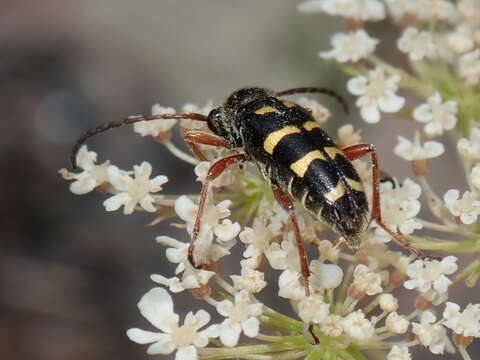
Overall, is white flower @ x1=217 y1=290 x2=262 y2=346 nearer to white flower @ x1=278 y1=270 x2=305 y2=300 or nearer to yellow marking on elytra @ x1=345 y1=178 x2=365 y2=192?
white flower @ x1=278 y1=270 x2=305 y2=300

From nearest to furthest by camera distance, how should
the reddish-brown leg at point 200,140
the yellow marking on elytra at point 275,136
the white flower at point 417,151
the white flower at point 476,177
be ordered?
the yellow marking on elytra at point 275,136 < the white flower at point 476,177 < the reddish-brown leg at point 200,140 < the white flower at point 417,151

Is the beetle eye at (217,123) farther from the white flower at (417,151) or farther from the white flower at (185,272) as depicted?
the white flower at (417,151)

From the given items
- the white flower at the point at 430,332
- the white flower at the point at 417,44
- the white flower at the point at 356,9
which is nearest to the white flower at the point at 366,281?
the white flower at the point at 430,332

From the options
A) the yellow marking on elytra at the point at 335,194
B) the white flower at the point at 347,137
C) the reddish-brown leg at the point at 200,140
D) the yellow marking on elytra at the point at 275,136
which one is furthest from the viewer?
the white flower at the point at 347,137

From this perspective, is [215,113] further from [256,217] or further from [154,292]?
[154,292]

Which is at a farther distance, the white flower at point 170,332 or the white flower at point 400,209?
the white flower at point 400,209

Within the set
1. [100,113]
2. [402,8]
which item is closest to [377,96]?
[402,8]

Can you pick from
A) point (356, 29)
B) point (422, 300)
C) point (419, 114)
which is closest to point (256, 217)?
point (422, 300)

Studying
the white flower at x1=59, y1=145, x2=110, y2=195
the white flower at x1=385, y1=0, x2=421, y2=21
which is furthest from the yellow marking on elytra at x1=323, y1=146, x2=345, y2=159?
the white flower at x1=385, y1=0, x2=421, y2=21
